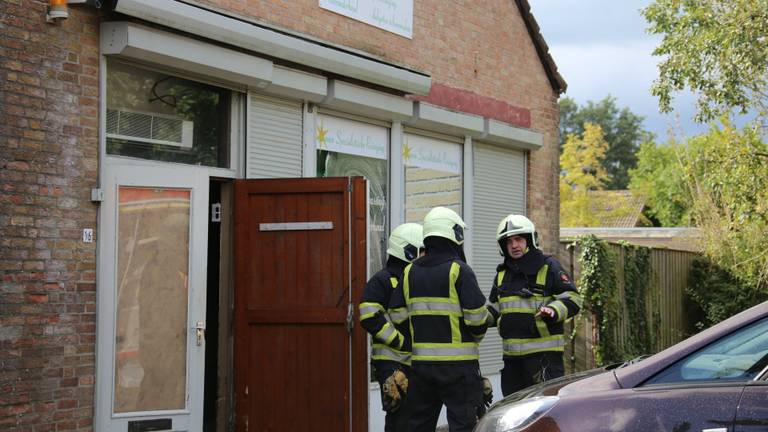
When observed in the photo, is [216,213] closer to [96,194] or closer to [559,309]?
[96,194]

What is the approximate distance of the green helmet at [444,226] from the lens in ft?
22.5

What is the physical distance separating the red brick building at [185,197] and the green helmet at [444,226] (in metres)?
1.42

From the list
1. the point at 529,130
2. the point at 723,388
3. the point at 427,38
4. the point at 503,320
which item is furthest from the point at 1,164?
the point at 529,130

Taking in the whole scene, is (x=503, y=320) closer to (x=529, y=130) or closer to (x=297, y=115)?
(x=297, y=115)

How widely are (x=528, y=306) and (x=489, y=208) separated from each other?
4955 millimetres

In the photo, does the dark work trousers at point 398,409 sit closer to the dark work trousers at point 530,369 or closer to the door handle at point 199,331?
the dark work trousers at point 530,369

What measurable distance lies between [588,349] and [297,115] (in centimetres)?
717

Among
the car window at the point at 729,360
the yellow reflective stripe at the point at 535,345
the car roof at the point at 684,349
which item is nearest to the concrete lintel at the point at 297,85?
the yellow reflective stripe at the point at 535,345

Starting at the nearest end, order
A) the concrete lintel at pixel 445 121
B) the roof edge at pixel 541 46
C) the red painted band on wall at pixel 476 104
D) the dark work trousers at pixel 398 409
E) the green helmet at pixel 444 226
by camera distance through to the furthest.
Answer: the green helmet at pixel 444 226 < the dark work trousers at pixel 398 409 < the concrete lintel at pixel 445 121 < the red painted band on wall at pixel 476 104 < the roof edge at pixel 541 46

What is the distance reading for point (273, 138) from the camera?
9.23 metres

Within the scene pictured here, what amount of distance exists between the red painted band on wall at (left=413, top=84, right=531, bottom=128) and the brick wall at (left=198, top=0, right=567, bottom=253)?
3.3 inches

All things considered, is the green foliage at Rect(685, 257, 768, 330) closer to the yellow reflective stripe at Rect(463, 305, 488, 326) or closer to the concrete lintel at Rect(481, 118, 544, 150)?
the concrete lintel at Rect(481, 118, 544, 150)

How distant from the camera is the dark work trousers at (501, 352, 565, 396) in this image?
7.55 metres

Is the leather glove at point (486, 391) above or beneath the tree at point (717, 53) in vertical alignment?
beneath
